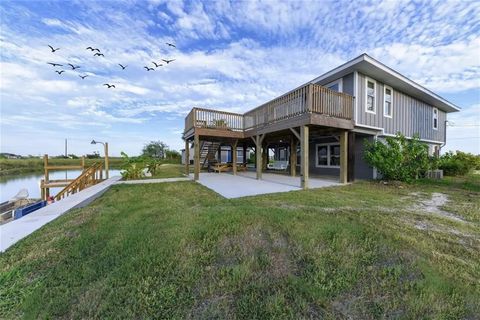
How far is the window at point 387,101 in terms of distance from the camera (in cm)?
978

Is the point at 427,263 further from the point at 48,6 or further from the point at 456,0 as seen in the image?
the point at 48,6

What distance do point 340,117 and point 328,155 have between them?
3.99 meters

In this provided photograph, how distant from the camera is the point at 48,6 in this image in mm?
6559

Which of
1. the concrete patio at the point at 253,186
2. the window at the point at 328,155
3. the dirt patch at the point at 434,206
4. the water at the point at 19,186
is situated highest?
the window at the point at 328,155

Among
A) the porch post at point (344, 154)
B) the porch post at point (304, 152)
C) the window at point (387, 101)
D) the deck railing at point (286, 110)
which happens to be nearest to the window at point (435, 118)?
the window at point (387, 101)

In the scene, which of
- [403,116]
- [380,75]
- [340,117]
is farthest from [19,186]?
[403,116]

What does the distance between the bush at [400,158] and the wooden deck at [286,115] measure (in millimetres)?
1745

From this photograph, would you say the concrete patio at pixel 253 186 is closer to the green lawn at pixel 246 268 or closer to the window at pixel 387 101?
the green lawn at pixel 246 268

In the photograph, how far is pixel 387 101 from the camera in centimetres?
1002

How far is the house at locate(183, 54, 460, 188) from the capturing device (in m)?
7.40

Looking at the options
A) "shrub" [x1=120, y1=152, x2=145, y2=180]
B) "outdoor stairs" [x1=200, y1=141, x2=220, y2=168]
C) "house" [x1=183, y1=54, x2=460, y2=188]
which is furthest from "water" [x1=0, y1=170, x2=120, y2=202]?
"house" [x1=183, y1=54, x2=460, y2=188]

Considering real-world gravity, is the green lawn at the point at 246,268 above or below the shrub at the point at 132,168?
below

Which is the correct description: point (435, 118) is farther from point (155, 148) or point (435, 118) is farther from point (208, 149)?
point (155, 148)

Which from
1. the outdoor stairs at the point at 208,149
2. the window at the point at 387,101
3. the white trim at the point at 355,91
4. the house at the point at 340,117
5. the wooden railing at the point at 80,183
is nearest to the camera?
the house at the point at 340,117
